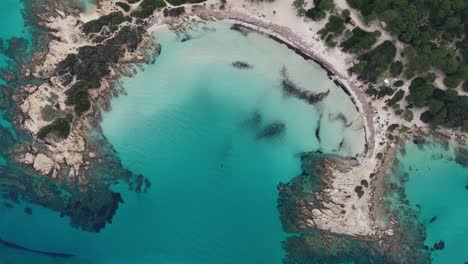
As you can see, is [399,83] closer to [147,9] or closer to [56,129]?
[147,9]

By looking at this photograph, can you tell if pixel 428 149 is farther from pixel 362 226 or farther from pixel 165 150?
pixel 165 150

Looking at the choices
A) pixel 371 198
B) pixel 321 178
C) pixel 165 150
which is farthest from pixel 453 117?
pixel 165 150

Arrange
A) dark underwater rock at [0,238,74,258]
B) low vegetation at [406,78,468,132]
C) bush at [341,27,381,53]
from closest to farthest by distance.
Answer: dark underwater rock at [0,238,74,258] → low vegetation at [406,78,468,132] → bush at [341,27,381,53]

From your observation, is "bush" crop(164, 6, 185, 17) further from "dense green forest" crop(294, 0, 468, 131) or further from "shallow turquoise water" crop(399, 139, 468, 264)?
"shallow turquoise water" crop(399, 139, 468, 264)

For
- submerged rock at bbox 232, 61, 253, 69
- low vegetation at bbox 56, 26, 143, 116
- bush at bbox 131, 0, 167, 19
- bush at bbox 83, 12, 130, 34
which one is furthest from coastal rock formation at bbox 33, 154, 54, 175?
submerged rock at bbox 232, 61, 253, 69

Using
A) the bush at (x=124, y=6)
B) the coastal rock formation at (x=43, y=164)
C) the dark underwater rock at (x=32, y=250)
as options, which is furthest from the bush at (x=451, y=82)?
the dark underwater rock at (x=32, y=250)

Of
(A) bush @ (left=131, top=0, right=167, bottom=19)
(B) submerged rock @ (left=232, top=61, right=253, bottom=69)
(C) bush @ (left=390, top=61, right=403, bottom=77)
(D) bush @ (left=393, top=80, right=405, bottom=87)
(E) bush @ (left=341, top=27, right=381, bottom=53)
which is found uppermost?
(A) bush @ (left=131, top=0, right=167, bottom=19)
